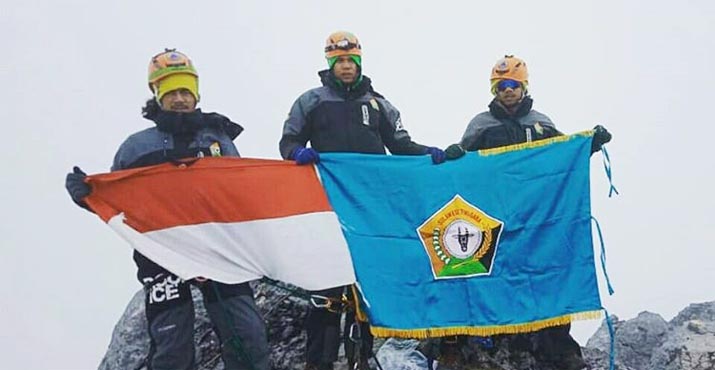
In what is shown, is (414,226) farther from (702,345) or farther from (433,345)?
(702,345)

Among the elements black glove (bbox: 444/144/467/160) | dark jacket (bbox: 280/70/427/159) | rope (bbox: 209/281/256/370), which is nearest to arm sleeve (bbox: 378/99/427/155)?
dark jacket (bbox: 280/70/427/159)

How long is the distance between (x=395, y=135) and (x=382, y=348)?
6.84 feet

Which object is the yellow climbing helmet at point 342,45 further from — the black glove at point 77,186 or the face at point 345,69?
the black glove at point 77,186

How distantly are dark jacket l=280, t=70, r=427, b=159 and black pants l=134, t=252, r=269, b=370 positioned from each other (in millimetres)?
1580

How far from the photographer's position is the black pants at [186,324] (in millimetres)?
5734

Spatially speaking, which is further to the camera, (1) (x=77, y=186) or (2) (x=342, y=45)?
(2) (x=342, y=45)

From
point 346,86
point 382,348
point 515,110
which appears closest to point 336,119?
point 346,86

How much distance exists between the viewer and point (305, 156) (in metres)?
6.67

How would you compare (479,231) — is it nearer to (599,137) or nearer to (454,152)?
(454,152)

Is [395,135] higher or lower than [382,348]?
higher

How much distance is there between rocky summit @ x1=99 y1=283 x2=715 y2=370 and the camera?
24.9 feet

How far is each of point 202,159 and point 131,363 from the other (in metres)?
2.81

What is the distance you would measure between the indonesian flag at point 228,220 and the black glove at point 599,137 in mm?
2437

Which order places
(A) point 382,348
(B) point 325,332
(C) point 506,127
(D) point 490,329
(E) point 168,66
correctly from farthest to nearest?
(A) point 382,348, (C) point 506,127, (D) point 490,329, (B) point 325,332, (E) point 168,66
